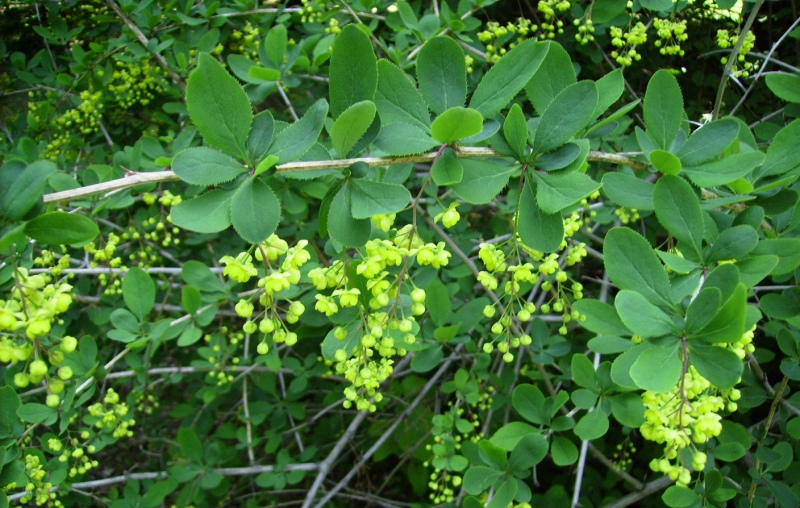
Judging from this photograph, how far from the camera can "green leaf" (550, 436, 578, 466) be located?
77.8 inches

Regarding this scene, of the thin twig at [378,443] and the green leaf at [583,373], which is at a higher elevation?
the green leaf at [583,373]

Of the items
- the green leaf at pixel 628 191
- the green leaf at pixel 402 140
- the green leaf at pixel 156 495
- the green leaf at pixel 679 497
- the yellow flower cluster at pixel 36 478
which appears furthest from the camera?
the green leaf at pixel 156 495

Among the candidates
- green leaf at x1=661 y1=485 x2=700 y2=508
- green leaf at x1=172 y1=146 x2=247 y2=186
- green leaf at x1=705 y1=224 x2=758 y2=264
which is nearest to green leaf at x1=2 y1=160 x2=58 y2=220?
green leaf at x1=172 y1=146 x2=247 y2=186

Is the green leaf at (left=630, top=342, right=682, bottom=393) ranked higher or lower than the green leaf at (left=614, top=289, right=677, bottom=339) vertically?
lower

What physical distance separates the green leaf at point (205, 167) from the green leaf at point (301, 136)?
9cm

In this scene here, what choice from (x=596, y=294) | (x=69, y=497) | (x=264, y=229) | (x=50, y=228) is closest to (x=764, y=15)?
(x=596, y=294)

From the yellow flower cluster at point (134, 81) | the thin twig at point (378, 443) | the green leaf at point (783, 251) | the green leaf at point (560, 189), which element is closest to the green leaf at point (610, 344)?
the green leaf at point (783, 251)

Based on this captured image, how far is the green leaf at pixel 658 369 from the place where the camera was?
111cm

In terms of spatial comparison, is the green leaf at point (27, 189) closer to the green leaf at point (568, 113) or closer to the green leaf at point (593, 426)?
the green leaf at point (568, 113)

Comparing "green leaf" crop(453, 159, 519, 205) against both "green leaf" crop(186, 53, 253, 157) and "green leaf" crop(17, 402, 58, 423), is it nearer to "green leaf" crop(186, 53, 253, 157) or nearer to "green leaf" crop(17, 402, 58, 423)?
"green leaf" crop(186, 53, 253, 157)

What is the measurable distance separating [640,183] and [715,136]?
200 millimetres

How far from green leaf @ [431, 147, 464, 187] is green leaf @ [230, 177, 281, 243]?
1.11 feet

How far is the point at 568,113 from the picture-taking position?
50.2 inches

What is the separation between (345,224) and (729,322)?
758 mm
